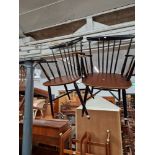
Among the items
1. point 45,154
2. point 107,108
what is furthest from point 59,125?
point 107,108

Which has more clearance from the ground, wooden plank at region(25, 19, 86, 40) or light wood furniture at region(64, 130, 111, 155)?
wooden plank at region(25, 19, 86, 40)

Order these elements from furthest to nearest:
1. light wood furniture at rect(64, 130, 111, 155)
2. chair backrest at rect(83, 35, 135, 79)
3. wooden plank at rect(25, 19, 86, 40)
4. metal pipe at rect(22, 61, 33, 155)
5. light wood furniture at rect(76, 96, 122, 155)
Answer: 1. light wood furniture at rect(76, 96, 122, 155)
2. wooden plank at rect(25, 19, 86, 40)
3. light wood furniture at rect(64, 130, 111, 155)
4. metal pipe at rect(22, 61, 33, 155)
5. chair backrest at rect(83, 35, 135, 79)

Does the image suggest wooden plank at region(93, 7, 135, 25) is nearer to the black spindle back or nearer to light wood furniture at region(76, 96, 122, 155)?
the black spindle back

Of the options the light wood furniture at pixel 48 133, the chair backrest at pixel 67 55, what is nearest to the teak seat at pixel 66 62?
the chair backrest at pixel 67 55

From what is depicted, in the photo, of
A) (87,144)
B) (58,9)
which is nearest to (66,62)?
(58,9)

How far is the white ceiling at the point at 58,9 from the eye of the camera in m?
2.61

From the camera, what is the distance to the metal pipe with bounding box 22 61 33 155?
8.99 ft

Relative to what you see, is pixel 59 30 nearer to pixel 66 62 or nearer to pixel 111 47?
pixel 66 62

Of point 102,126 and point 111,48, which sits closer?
point 111,48

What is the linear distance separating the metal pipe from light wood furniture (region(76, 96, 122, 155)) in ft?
3.66

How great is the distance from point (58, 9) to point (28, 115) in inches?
73.9

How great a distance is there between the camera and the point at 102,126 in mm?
3406

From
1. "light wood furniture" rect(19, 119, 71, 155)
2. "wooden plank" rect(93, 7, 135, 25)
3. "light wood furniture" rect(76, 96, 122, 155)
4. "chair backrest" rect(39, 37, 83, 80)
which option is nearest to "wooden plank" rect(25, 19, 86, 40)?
"wooden plank" rect(93, 7, 135, 25)
